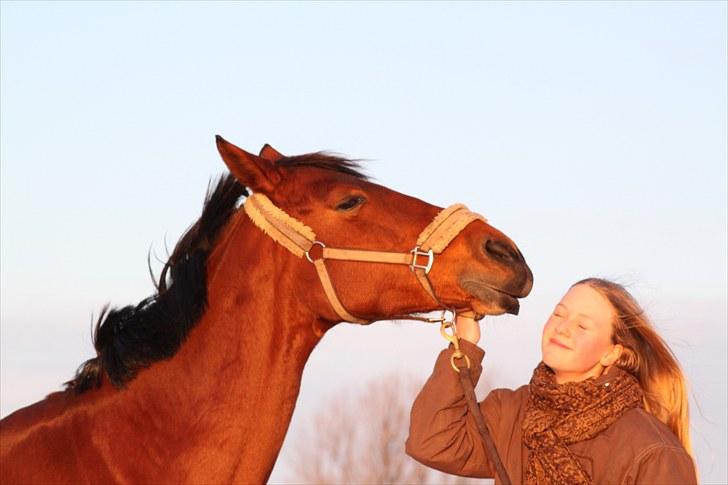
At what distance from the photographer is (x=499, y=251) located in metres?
5.14

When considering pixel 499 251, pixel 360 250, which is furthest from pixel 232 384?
pixel 499 251

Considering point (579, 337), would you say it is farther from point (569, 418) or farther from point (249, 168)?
point (249, 168)

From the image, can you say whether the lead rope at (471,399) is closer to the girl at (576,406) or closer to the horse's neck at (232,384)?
the girl at (576,406)

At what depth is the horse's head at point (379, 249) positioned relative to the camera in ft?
16.9

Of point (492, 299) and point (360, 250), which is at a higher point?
point (360, 250)

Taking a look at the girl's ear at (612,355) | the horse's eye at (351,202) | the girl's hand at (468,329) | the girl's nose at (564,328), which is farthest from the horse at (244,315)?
the girl's ear at (612,355)

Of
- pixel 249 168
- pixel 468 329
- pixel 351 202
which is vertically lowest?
pixel 468 329

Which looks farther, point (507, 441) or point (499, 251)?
point (507, 441)

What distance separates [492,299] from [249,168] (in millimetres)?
1107

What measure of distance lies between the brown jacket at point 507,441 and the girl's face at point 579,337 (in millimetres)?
122

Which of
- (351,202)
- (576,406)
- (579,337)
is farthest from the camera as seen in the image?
(351,202)

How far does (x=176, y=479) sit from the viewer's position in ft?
16.2

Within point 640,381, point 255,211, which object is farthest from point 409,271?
point 640,381

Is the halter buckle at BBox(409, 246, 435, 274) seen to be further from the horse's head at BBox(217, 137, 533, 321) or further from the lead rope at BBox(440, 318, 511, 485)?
the lead rope at BBox(440, 318, 511, 485)
